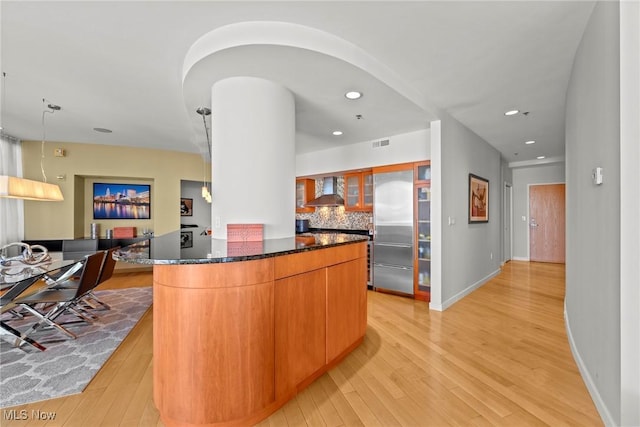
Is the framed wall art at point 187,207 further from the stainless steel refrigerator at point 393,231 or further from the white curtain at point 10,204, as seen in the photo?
the stainless steel refrigerator at point 393,231

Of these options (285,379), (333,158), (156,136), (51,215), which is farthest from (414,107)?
(51,215)

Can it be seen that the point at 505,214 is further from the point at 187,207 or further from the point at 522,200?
the point at 187,207

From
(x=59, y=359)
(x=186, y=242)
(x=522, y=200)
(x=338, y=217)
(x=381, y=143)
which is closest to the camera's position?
(x=186, y=242)

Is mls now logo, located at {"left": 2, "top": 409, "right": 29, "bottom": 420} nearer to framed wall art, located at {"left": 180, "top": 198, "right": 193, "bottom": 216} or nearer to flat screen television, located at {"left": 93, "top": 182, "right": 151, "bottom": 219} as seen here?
flat screen television, located at {"left": 93, "top": 182, "right": 151, "bottom": 219}

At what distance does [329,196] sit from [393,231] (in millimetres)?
1554

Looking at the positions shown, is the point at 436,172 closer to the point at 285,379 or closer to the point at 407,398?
the point at 407,398

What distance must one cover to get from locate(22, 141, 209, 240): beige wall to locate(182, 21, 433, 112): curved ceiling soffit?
4.50 meters

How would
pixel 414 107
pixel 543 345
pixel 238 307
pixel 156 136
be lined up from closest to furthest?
pixel 238 307 → pixel 543 345 → pixel 414 107 → pixel 156 136

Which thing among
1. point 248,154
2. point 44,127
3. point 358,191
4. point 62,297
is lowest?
point 62,297

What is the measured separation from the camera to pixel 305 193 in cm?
597

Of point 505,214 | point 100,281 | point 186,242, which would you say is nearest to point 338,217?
point 186,242

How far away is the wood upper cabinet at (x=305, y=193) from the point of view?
597 centimetres

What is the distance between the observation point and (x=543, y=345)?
275 centimetres

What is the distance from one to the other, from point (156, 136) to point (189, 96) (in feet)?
8.76
